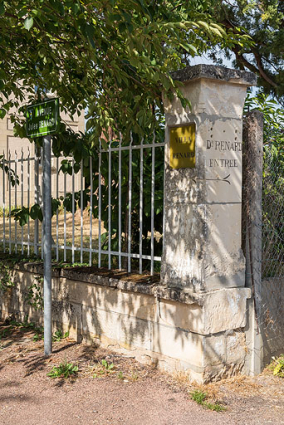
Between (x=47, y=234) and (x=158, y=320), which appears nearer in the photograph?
(x=158, y=320)

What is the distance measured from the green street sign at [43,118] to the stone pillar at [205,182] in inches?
39.5

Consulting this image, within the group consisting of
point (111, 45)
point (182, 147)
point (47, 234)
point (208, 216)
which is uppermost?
point (111, 45)

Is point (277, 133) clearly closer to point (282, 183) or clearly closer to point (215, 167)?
point (282, 183)

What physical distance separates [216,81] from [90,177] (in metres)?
1.77

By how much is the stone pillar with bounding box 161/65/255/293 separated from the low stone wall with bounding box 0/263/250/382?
14 cm

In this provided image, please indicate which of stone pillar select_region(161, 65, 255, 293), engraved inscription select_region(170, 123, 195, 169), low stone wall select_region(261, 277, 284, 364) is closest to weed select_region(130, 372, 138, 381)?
stone pillar select_region(161, 65, 255, 293)

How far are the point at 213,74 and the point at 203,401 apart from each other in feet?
8.26

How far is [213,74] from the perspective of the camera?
381 centimetres

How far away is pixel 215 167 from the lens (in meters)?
3.89

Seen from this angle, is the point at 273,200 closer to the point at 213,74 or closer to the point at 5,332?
the point at 213,74

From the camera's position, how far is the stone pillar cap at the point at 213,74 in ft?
12.3

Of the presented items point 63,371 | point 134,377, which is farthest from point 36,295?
point 134,377

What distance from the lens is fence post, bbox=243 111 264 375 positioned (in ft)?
13.6

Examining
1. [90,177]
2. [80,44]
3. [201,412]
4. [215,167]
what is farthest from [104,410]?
[80,44]
